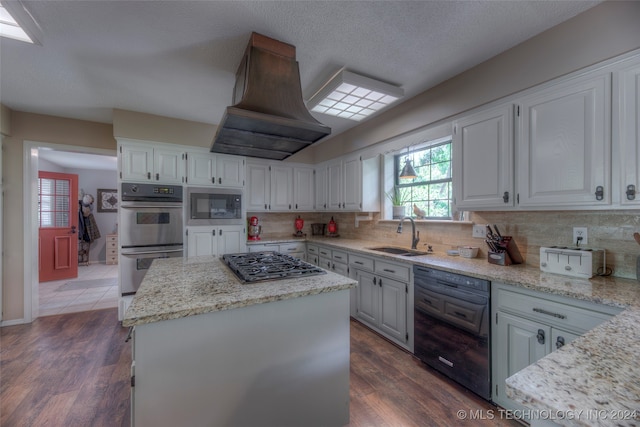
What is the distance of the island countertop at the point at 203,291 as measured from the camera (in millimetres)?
1141

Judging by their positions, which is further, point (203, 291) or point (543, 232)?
point (543, 232)

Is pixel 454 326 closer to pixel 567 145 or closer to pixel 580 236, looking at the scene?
pixel 580 236

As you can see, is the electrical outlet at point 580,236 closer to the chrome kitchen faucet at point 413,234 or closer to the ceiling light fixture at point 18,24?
the chrome kitchen faucet at point 413,234

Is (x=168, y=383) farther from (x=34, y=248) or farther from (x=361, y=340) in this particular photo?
(x=34, y=248)

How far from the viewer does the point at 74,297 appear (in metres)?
4.11

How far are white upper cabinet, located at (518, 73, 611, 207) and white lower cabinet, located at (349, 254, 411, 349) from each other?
1.17 m

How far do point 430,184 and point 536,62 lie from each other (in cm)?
146

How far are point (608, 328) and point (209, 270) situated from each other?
2084 mm

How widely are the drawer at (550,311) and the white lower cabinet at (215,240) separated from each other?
10.3 ft

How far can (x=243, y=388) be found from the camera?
51.5 inches

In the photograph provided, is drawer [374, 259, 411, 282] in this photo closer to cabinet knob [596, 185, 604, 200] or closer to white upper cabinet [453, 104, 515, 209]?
white upper cabinet [453, 104, 515, 209]

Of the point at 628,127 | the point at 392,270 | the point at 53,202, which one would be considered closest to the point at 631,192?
the point at 628,127

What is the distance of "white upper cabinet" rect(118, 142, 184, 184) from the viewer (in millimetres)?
3195

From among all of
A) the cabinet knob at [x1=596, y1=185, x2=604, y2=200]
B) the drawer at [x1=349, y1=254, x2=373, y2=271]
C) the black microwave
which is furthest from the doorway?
the cabinet knob at [x1=596, y1=185, x2=604, y2=200]
